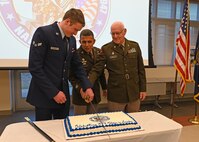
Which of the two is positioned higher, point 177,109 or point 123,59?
point 123,59

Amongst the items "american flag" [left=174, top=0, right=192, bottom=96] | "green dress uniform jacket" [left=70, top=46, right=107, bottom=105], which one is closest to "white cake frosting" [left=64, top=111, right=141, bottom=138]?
"green dress uniform jacket" [left=70, top=46, right=107, bottom=105]

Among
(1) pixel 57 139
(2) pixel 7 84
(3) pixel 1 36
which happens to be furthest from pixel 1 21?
(1) pixel 57 139

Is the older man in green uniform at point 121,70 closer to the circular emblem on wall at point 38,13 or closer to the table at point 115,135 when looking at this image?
the table at point 115,135

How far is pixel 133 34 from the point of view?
134 inches

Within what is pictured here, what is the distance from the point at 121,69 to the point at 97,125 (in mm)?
1017

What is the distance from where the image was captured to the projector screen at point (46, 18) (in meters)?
2.96

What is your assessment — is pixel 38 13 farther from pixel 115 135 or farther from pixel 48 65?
pixel 115 135

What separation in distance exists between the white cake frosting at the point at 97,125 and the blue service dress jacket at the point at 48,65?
31 centimetres

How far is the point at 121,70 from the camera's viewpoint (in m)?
2.20

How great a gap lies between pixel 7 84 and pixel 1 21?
1.21 m

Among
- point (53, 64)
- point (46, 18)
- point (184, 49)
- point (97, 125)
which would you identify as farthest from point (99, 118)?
point (184, 49)

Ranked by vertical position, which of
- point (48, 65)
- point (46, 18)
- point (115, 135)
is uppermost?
point (46, 18)

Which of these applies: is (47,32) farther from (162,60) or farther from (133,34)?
(162,60)

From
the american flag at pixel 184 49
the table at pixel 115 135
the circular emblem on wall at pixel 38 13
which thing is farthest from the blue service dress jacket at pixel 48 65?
the american flag at pixel 184 49
